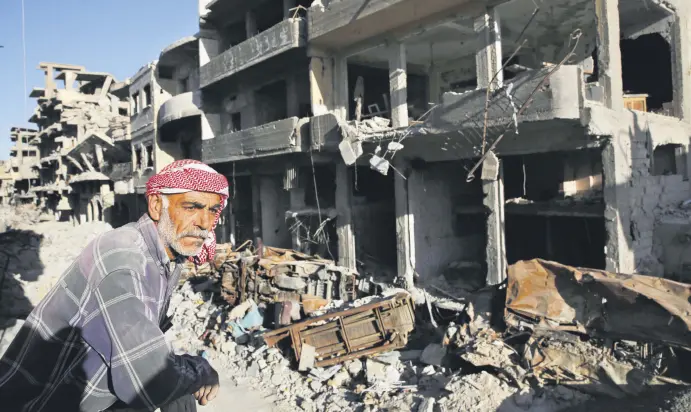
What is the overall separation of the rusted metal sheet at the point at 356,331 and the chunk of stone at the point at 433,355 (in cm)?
59

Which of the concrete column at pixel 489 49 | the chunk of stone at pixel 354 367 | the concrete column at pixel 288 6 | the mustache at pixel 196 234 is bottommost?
the chunk of stone at pixel 354 367

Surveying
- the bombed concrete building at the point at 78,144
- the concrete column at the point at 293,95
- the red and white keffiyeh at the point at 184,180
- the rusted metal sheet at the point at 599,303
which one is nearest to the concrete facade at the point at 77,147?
the bombed concrete building at the point at 78,144

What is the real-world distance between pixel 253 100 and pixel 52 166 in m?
32.3

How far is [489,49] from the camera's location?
10.7m

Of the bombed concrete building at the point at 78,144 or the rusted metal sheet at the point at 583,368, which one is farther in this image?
the bombed concrete building at the point at 78,144

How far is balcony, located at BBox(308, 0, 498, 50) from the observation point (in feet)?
36.3

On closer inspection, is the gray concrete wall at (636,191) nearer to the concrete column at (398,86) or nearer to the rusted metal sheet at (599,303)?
the rusted metal sheet at (599,303)

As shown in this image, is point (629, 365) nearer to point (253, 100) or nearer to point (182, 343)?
point (182, 343)

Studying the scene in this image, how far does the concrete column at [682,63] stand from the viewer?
12055mm

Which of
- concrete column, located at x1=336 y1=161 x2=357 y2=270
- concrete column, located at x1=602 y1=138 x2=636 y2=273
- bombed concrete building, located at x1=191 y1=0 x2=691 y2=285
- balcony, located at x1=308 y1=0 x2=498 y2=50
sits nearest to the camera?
concrete column, located at x1=602 y1=138 x2=636 y2=273

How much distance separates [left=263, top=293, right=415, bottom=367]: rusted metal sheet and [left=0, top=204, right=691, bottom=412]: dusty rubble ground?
0.10 ft

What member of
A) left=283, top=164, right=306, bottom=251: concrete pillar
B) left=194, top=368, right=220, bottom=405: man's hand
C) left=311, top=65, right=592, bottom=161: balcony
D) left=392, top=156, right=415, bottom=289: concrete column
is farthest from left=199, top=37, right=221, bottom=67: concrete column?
left=194, top=368, right=220, bottom=405: man's hand

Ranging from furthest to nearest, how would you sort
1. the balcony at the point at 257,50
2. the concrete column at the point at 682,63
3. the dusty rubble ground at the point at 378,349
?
1. the balcony at the point at 257,50
2. the concrete column at the point at 682,63
3. the dusty rubble ground at the point at 378,349

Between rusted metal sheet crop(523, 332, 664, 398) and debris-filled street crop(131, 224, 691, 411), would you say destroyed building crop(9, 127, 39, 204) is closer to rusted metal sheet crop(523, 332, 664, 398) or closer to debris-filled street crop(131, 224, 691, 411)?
debris-filled street crop(131, 224, 691, 411)
